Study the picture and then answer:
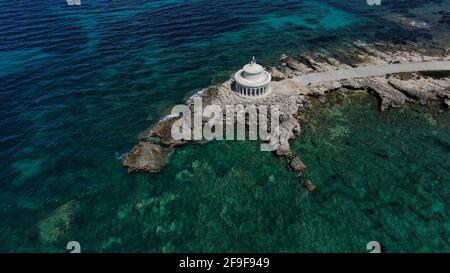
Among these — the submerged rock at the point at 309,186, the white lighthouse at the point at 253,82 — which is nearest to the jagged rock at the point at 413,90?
the white lighthouse at the point at 253,82

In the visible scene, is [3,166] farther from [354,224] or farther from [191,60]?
[354,224]

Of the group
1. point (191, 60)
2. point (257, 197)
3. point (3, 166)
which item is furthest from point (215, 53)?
point (3, 166)

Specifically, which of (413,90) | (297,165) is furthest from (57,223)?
(413,90)

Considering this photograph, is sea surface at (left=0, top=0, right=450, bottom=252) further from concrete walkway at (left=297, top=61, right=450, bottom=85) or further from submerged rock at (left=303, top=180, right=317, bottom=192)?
concrete walkway at (left=297, top=61, right=450, bottom=85)

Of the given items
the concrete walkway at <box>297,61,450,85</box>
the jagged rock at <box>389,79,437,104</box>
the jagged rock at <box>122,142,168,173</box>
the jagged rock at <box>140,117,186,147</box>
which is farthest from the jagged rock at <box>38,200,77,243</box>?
the jagged rock at <box>389,79,437,104</box>

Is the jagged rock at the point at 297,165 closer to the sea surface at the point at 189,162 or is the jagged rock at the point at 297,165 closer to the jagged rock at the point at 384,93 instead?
the sea surface at the point at 189,162

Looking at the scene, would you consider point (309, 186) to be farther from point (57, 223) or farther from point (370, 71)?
point (57, 223)

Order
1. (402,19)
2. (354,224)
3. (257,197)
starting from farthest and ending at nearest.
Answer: (402,19) < (257,197) < (354,224)
